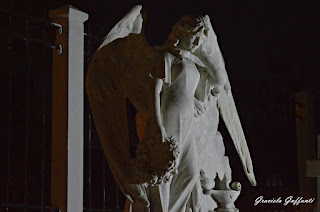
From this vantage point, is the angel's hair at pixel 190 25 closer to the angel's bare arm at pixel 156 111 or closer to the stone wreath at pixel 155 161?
the angel's bare arm at pixel 156 111

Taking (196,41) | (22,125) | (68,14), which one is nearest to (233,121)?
(196,41)

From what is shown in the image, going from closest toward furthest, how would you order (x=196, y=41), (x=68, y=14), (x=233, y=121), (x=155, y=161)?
(x=155, y=161) < (x=196, y=41) < (x=68, y=14) < (x=233, y=121)

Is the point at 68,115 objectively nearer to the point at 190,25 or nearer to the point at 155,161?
the point at 155,161

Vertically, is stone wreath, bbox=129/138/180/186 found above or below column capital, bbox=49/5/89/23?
below

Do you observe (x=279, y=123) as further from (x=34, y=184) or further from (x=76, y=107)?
(x=76, y=107)

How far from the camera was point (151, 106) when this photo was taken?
405 cm

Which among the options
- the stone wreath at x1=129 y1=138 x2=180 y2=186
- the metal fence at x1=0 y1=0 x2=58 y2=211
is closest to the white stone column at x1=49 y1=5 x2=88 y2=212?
the stone wreath at x1=129 y1=138 x2=180 y2=186

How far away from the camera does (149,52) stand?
13.6 ft

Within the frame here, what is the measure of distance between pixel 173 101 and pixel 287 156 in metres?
4.26

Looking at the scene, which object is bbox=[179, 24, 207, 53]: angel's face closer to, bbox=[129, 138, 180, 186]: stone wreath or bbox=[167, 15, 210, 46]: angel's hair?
bbox=[167, 15, 210, 46]: angel's hair

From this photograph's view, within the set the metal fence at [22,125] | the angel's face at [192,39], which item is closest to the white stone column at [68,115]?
the angel's face at [192,39]

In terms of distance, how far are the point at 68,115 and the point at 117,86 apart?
575 millimetres

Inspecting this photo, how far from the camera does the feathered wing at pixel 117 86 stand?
13.6 feet

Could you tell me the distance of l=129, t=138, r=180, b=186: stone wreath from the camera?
3943 mm
